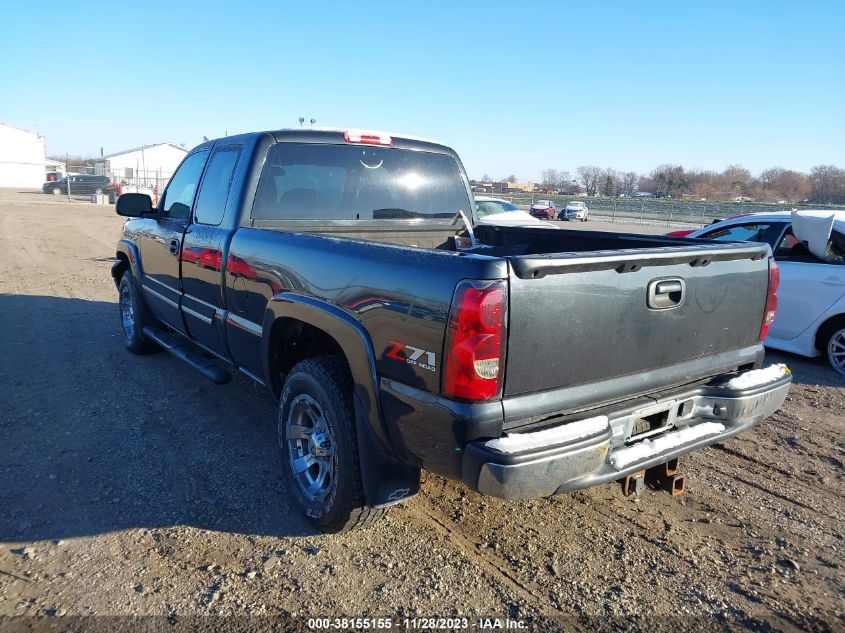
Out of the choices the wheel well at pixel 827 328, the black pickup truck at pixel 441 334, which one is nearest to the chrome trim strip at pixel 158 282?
the black pickup truck at pixel 441 334

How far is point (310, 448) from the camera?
3379 mm

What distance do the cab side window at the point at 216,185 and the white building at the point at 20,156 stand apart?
191 feet

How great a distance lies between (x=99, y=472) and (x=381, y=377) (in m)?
2.29

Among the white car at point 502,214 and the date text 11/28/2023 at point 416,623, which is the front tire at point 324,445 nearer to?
the date text 11/28/2023 at point 416,623

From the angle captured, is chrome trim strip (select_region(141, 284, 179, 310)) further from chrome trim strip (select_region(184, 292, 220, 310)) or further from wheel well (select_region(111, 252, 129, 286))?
wheel well (select_region(111, 252, 129, 286))

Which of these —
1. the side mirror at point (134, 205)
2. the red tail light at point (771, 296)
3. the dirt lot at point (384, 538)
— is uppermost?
the side mirror at point (134, 205)

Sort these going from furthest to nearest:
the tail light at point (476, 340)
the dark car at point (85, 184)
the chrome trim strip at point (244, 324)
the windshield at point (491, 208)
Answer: the dark car at point (85, 184) → the windshield at point (491, 208) → the chrome trim strip at point (244, 324) → the tail light at point (476, 340)

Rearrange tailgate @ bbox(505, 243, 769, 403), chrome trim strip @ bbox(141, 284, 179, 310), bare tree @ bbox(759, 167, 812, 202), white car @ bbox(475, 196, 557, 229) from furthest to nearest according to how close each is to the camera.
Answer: bare tree @ bbox(759, 167, 812, 202) < white car @ bbox(475, 196, 557, 229) < chrome trim strip @ bbox(141, 284, 179, 310) < tailgate @ bbox(505, 243, 769, 403)

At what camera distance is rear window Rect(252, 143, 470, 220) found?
406 centimetres

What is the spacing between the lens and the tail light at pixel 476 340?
2.30 metres

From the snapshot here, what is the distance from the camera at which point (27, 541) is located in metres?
3.12

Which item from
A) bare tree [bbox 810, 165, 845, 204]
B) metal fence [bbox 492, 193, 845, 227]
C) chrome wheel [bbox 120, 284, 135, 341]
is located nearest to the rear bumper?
chrome wheel [bbox 120, 284, 135, 341]

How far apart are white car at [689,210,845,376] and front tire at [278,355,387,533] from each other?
17.2 ft

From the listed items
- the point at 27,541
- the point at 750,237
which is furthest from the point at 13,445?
the point at 750,237
